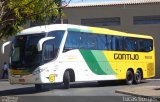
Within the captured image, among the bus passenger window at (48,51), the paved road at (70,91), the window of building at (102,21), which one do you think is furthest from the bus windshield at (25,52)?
the window of building at (102,21)

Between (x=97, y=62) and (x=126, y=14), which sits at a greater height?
(x=126, y=14)

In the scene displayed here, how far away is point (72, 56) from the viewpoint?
23.2 meters

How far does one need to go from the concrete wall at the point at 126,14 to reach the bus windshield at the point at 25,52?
17990mm

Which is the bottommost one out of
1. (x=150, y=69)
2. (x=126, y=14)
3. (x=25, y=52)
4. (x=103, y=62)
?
(x=150, y=69)

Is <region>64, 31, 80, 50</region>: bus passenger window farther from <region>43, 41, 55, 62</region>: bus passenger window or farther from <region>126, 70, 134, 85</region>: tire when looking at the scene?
Answer: <region>126, 70, 134, 85</region>: tire

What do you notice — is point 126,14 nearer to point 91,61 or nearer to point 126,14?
point 126,14

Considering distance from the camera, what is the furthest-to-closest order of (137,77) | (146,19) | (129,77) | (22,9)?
(146,19)
(137,77)
(129,77)
(22,9)

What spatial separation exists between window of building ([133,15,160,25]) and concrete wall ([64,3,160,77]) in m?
0.29

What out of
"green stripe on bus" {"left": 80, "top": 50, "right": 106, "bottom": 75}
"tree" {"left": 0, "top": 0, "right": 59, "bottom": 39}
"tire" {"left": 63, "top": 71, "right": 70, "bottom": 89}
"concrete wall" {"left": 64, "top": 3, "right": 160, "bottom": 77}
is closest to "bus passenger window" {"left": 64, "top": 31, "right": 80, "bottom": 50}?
"green stripe on bus" {"left": 80, "top": 50, "right": 106, "bottom": 75}

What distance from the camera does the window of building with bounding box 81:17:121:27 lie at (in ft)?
131

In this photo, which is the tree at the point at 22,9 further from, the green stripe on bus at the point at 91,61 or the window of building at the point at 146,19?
the window of building at the point at 146,19

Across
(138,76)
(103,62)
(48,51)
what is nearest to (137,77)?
(138,76)

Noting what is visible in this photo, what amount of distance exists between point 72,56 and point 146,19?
58.2 feet

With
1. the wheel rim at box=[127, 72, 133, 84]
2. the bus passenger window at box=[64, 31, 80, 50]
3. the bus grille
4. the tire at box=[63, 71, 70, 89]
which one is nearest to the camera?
the tire at box=[63, 71, 70, 89]
